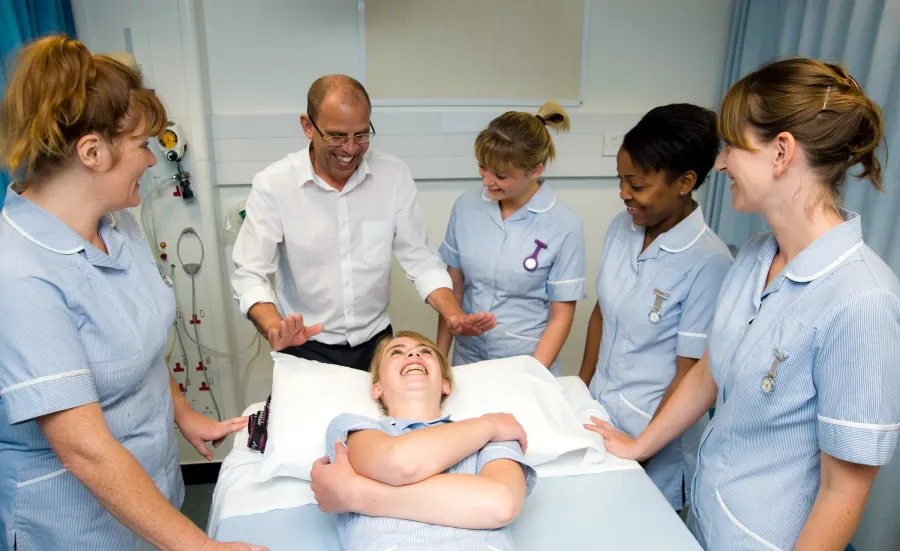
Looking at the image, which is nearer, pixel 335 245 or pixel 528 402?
pixel 528 402

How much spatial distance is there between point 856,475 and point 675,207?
31.8 inches

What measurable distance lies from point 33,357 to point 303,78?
181 cm

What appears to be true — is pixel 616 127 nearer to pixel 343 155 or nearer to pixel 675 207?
pixel 675 207

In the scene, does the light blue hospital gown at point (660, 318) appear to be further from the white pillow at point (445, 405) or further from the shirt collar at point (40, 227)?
the shirt collar at point (40, 227)

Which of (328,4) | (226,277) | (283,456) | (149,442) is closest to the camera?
(149,442)

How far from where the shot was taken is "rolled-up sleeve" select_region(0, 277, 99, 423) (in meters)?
0.98

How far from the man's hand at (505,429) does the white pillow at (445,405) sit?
143mm

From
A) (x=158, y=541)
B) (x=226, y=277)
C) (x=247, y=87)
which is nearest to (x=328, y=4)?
(x=247, y=87)

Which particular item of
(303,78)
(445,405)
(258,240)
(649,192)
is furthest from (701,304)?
(303,78)

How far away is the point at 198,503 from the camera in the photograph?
8.73 feet

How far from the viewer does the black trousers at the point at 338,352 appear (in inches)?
81.5

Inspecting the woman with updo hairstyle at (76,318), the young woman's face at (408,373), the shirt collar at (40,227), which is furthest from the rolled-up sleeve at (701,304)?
the shirt collar at (40,227)

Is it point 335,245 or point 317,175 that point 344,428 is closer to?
point 335,245

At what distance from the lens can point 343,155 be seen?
1.77 meters
